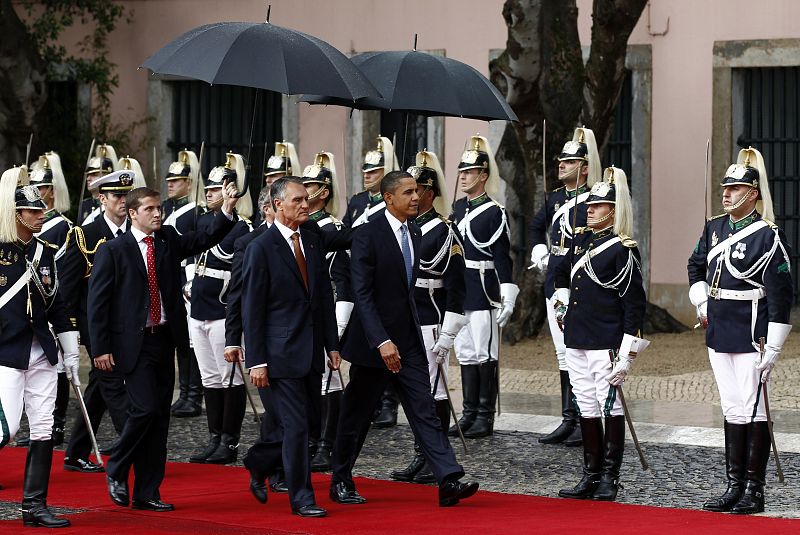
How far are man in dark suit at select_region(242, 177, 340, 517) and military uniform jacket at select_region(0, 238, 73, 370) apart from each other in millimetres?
1064

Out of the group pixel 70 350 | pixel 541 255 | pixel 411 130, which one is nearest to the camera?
pixel 70 350

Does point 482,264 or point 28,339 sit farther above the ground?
point 482,264

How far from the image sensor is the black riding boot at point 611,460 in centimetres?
950

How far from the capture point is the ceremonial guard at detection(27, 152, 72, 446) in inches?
467

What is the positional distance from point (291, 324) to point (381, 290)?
0.64 metres

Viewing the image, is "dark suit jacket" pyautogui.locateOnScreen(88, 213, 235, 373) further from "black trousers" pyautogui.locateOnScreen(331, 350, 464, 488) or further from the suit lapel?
"black trousers" pyautogui.locateOnScreen(331, 350, 464, 488)

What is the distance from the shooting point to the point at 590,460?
378 inches

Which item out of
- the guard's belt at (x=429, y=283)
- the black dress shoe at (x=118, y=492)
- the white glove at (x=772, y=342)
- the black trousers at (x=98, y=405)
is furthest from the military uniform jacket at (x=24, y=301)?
the white glove at (x=772, y=342)

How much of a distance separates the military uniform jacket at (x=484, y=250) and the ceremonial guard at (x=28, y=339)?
383 cm

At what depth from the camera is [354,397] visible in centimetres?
957

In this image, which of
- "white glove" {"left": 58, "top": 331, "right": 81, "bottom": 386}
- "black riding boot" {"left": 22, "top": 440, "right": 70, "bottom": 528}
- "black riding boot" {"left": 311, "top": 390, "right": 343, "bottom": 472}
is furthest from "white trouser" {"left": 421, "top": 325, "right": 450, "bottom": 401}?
"black riding boot" {"left": 22, "top": 440, "right": 70, "bottom": 528}

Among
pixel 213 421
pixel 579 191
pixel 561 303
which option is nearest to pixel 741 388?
pixel 561 303

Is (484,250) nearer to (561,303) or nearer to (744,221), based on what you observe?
(561,303)

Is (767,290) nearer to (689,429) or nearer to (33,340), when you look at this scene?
(689,429)
